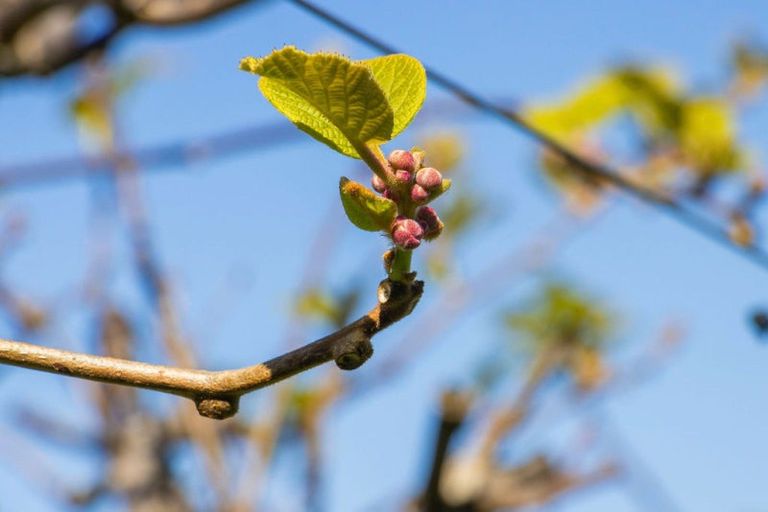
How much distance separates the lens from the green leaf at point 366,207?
513 mm

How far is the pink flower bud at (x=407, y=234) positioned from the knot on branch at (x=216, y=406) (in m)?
0.11

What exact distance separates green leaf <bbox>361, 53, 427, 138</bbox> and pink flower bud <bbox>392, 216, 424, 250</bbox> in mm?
49

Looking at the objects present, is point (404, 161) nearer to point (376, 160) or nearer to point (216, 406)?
point (376, 160)

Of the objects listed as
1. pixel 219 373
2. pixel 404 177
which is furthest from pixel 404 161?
pixel 219 373

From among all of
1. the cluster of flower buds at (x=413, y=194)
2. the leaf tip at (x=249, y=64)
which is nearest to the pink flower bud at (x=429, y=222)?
the cluster of flower buds at (x=413, y=194)

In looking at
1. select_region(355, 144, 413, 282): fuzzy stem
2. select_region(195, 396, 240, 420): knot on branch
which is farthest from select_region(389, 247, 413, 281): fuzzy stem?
select_region(195, 396, 240, 420): knot on branch

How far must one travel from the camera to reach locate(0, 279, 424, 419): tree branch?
47 centimetres

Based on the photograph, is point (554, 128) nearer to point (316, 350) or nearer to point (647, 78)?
point (647, 78)

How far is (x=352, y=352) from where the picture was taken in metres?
0.48

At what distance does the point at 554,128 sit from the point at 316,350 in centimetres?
172

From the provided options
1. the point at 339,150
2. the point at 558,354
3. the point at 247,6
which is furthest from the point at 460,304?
the point at 339,150

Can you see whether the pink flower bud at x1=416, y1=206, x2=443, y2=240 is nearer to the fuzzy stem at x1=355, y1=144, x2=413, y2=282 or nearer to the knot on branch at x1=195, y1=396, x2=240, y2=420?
the fuzzy stem at x1=355, y1=144, x2=413, y2=282

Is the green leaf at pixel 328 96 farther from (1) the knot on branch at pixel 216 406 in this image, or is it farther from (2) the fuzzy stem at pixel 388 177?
(1) the knot on branch at pixel 216 406

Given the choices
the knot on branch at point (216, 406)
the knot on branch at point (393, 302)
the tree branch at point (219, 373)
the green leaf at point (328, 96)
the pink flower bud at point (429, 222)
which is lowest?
the knot on branch at point (216, 406)
